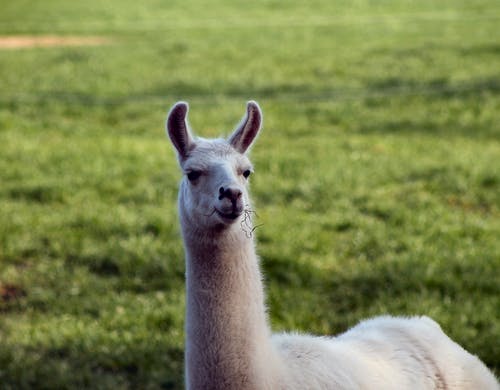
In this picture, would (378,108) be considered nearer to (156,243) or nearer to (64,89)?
(64,89)

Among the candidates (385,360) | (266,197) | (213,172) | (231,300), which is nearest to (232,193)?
(213,172)

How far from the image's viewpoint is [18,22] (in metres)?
25.7

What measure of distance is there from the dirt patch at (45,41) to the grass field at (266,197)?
9.18 ft

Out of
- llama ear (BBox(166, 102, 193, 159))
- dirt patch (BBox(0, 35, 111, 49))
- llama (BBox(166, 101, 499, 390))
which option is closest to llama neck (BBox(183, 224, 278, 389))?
llama (BBox(166, 101, 499, 390))

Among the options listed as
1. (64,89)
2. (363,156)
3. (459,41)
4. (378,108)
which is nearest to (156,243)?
(363,156)

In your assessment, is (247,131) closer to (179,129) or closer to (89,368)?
(179,129)

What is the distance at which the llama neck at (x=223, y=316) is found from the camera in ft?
10.2

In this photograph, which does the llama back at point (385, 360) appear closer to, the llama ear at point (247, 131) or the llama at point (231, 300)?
the llama at point (231, 300)

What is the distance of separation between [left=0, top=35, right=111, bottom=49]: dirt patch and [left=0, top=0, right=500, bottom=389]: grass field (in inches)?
110

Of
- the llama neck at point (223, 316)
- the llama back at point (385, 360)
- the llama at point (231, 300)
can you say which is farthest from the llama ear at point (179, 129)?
the llama back at point (385, 360)

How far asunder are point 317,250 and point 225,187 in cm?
387

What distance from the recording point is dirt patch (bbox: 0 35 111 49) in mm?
21141

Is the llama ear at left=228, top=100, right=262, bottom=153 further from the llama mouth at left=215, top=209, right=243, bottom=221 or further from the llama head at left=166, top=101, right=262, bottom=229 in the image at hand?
the llama mouth at left=215, top=209, right=243, bottom=221

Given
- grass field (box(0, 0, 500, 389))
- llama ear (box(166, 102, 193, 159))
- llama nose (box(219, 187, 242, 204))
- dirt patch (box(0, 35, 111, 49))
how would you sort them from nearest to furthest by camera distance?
llama nose (box(219, 187, 242, 204)) → llama ear (box(166, 102, 193, 159)) → grass field (box(0, 0, 500, 389)) → dirt patch (box(0, 35, 111, 49))
